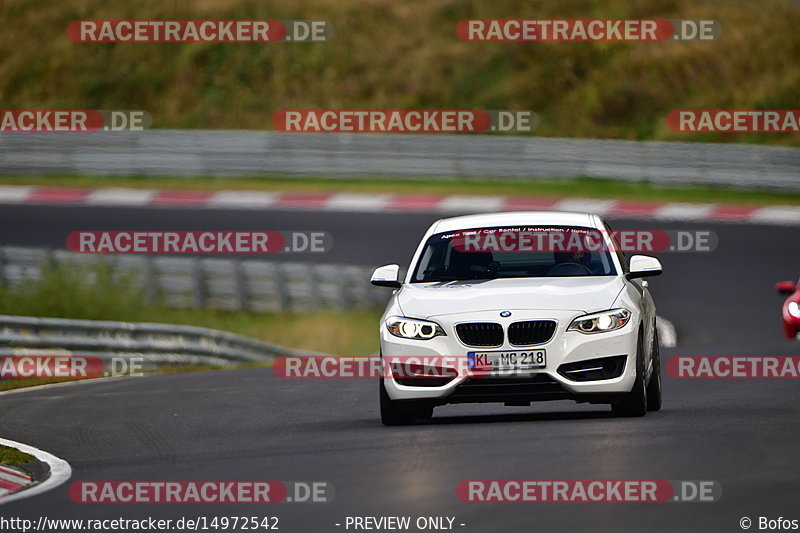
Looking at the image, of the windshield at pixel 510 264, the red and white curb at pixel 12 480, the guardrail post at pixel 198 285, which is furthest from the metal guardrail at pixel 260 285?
the red and white curb at pixel 12 480

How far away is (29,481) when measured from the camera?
10133mm

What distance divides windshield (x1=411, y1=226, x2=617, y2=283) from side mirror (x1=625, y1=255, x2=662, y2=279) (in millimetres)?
159

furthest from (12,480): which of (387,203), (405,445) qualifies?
(387,203)

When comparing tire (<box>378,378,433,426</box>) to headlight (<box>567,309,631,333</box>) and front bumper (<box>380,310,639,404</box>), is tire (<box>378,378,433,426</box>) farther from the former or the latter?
headlight (<box>567,309,631,333</box>)

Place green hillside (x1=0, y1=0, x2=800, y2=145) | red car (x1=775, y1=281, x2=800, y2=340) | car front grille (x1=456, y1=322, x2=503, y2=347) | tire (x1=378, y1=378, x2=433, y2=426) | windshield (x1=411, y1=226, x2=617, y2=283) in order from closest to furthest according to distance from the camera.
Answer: car front grille (x1=456, y1=322, x2=503, y2=347), tire (x1=378, y1=378, x2=433, y2=426), windshield (x1=411, y1=226, x2=617, y2=283), red car (x1=775, y1=281, x2=800, y2=340), green hillside (x1=0, y1=0, x2=800, y2=145)

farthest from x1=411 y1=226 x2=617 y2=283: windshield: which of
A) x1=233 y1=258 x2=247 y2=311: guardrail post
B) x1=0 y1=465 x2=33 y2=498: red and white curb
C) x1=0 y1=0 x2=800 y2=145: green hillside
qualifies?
x1=0 y1=0 x2=800 y2=145: green hillside

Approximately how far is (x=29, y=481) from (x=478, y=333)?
3094mm

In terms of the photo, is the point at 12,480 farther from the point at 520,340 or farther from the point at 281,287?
the point at 281,287

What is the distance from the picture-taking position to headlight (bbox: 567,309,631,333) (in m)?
11.2

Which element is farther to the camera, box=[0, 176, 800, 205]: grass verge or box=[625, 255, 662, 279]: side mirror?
box=[0, 176, 800, 205]: grass verge

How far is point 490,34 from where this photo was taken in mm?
44375

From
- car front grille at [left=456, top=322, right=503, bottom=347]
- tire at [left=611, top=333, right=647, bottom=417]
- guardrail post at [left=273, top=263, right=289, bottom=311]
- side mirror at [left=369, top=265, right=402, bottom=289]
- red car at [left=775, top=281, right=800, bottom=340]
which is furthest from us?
guardrail post at [left=273, top=263, right=289, bottom=311]

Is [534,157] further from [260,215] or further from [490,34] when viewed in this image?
[490,34]

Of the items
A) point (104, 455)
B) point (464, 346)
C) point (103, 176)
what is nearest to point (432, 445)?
point (464, 346)
